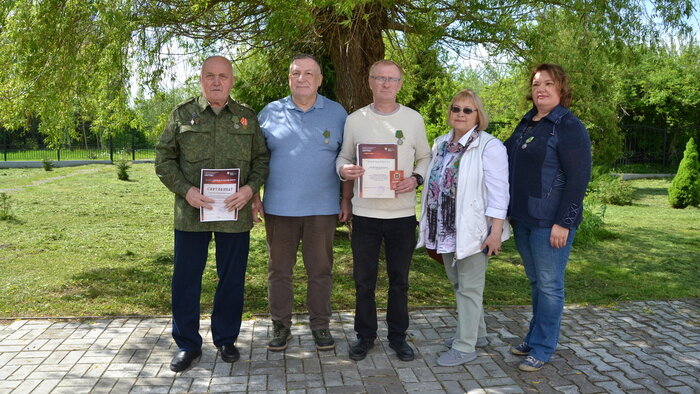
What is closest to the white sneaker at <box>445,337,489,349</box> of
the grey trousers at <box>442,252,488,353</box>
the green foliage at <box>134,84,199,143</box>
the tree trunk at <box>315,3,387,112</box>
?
the grey trousers at <box>442,252,488,353</box>

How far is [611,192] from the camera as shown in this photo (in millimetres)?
15508

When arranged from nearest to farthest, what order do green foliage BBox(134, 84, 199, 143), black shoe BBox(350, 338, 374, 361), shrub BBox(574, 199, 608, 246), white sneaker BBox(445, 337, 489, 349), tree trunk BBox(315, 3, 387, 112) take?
black shoe BBox(350, 338, 374, 361) → white sneaker BBox(445, 337, 489, 349) → tree trunk BBox(315, 3, 387, 112) → green foliage BBox(134, 84, 199, 143) → shrub BBox(574, 199, 608, 246)

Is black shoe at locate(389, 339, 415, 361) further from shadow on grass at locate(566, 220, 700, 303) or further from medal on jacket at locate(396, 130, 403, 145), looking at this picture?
shadow on grass at locate(566, 220, 700, 303)

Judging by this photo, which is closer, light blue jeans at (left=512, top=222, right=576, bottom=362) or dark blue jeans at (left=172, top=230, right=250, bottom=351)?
light blue jeans at (left=512, top=222, right=576, bottom=362)

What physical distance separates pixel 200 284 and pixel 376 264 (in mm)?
1362

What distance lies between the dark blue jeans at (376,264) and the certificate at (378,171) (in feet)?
0.85

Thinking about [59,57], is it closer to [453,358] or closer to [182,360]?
[182,360]

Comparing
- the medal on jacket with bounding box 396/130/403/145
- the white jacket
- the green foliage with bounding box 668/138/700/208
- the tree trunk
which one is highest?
the tree trunk

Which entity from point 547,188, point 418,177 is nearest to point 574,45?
point 547,188

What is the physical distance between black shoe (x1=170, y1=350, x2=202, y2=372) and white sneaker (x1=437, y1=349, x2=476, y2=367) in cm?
187

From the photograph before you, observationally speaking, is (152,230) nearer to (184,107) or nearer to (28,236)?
(28,236)

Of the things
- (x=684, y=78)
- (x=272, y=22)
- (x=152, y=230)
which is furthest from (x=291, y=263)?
(x=684, y=78)

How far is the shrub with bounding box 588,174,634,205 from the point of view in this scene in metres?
15.4

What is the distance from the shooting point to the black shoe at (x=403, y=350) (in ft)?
14.5
